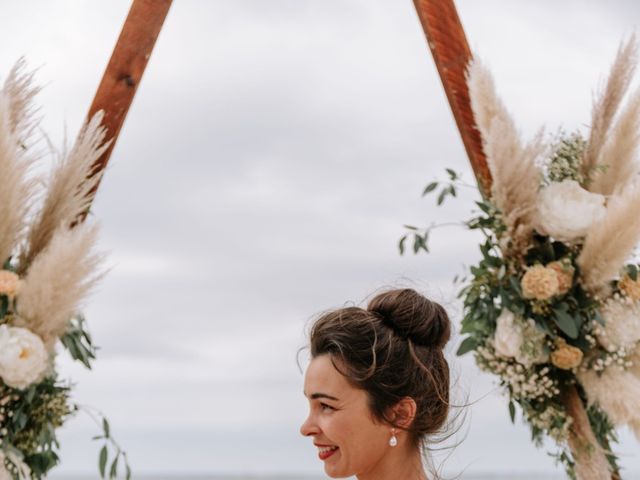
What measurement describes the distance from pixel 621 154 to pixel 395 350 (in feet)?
2.43

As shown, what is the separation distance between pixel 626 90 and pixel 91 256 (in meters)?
1.23

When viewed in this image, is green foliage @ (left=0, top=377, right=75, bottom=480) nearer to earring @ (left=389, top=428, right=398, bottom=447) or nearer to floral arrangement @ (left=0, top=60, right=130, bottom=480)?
floral arrangement @ (left=0, top=60, right=130, bottom=480)

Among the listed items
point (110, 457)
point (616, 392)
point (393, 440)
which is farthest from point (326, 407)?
point (616, 392)

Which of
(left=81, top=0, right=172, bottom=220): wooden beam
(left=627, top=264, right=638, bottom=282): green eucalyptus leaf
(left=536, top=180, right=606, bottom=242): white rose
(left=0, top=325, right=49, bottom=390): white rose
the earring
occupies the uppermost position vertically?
(left=81, top=0, right=172, bottom=220): wooden beam

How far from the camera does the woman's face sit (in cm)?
185

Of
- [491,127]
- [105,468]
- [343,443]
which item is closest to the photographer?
[343,443]

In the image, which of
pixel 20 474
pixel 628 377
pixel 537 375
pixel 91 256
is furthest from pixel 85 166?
pixel 628 377

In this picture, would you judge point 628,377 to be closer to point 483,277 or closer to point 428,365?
point 483,277

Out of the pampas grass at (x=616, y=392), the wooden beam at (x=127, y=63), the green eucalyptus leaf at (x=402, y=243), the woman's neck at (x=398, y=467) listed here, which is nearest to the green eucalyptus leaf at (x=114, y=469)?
the woman's neck at (x=398, y=467)

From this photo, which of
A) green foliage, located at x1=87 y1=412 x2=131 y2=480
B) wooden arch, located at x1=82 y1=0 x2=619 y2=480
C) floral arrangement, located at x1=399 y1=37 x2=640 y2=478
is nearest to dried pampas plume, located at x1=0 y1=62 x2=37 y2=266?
wooden arch, located at x1=82 y1=0 x2=619 y2=480

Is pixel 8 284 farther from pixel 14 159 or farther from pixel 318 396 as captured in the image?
pixel 318 396

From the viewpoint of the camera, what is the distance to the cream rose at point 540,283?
7.25 ft

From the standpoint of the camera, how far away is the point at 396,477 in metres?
1.89

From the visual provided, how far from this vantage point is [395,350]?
6.35ft
